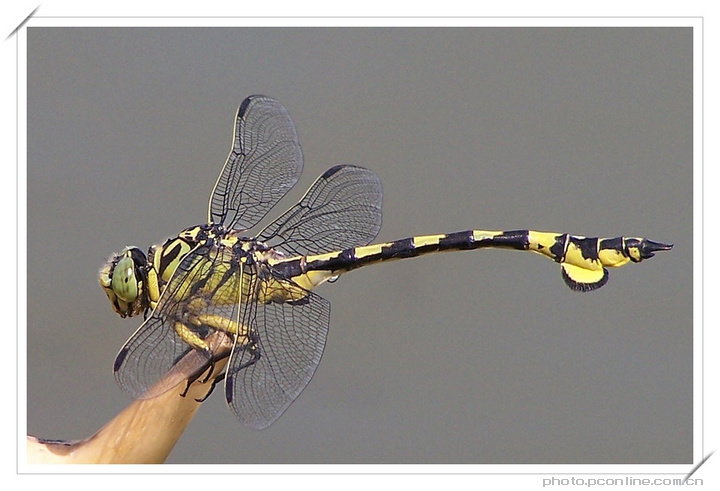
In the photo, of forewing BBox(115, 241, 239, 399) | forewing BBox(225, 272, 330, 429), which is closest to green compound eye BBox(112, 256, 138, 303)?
forewing BBox(115, 241, 239, 399)

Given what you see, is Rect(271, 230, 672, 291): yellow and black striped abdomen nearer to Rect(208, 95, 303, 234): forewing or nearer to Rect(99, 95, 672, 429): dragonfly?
Rect(99, 95, 672, 429): dragonfly

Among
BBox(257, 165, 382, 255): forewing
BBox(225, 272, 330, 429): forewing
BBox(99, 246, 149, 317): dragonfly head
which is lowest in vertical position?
BBox(225, 272, 330, 429): forewing

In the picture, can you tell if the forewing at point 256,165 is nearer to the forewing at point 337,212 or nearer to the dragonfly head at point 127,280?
the forewing at point 337,212

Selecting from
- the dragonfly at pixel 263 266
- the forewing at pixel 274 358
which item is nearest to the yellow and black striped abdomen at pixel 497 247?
the dragonfly at pixel 263 266

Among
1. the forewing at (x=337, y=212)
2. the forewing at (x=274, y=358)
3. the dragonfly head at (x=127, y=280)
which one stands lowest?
the forewing at (x=274, y=358)
